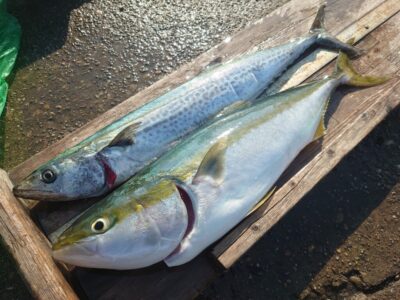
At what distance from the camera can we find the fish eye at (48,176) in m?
2.70

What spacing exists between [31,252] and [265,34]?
8.96 ft

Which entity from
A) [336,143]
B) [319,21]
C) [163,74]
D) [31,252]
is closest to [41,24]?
[163,74]

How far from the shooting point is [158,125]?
2.98m

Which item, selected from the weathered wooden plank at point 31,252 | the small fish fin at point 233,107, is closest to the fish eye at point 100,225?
the weathered wooden plank at point 31,252

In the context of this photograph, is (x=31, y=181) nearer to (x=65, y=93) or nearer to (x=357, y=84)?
(x=65, y=93)

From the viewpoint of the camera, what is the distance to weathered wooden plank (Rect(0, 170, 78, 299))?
2.18 m

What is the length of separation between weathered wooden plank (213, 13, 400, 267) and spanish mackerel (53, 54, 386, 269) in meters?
0.12

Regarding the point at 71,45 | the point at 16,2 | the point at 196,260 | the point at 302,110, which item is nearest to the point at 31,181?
the point at 196,260

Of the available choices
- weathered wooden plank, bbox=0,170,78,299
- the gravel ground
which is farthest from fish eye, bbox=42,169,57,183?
the gravel ground

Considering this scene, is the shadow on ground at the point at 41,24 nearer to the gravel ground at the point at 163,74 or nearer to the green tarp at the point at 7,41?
the gravel ground at the point at 163,74

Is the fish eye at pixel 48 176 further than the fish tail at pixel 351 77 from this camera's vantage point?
No

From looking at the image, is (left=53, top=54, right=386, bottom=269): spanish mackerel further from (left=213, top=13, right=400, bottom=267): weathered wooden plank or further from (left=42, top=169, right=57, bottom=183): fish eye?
(left=42, top=169, right=57, bottom=183): fish eye

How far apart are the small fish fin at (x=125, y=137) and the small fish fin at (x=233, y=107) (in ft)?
2.13

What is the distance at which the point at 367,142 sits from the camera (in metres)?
3.68
